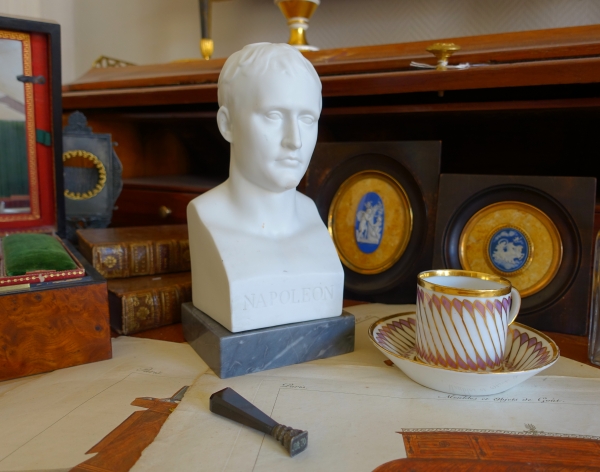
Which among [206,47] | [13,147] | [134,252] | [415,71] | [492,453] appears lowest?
[492,453]

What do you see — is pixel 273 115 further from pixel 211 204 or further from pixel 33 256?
pixel 33 256

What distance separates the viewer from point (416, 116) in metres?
0.89

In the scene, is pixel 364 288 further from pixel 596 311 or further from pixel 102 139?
pixel 102 139

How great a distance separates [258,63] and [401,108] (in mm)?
305

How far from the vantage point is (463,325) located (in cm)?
53

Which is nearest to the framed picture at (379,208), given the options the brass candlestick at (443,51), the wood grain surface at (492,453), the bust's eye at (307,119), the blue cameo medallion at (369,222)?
the blue cameo medallion at (369,222)

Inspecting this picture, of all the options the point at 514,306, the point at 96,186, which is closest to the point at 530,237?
the point at 514,306

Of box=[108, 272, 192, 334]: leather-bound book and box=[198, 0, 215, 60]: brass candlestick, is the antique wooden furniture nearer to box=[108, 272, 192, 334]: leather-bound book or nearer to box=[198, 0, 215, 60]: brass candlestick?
box=[198, 0, 215, 60]: brass candlestick

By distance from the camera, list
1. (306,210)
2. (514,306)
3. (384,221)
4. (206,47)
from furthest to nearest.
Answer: (206,47) < (384,221) < (306,210) < (514,306)

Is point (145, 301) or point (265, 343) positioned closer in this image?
point (265, 343)

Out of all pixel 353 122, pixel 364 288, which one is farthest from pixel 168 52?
pixel 364 288

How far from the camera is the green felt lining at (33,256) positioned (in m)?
0.60

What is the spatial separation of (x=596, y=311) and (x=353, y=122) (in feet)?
1.86

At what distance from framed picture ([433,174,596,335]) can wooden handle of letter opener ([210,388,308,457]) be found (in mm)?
395
